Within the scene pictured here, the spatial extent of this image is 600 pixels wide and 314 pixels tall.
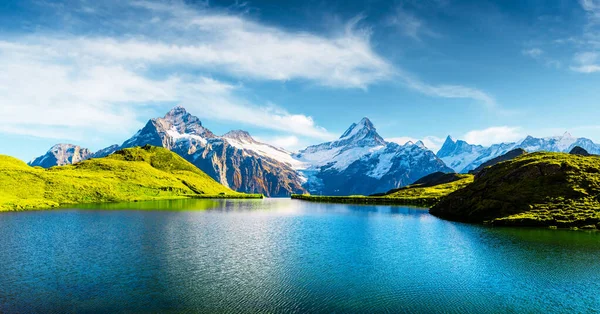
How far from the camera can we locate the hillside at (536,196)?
9694 centimetres

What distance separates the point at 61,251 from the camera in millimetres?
60281

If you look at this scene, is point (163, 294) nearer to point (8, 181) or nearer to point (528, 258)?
point (528, 258)

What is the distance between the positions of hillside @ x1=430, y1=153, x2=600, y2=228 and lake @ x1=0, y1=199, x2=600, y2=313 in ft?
47.6

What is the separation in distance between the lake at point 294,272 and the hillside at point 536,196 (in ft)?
47.6

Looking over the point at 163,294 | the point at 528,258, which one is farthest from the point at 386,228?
the point at 163,294

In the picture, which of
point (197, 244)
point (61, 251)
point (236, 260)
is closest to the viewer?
point (236, 260)

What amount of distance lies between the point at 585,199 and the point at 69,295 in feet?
411

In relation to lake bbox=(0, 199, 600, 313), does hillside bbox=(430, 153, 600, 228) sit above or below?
above

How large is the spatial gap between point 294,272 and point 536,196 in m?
96.0

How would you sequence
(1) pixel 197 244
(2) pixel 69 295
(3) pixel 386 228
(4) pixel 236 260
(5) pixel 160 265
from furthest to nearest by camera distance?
1. (3) pixel 386 228
2. (1) pixel 197 244
3. (4) pixel 236 260
4. (5) pixel 160 265
5. (2) pixel 69 295

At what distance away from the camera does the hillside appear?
318ft

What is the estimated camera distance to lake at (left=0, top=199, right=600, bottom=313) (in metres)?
37.0

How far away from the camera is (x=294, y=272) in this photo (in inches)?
1929

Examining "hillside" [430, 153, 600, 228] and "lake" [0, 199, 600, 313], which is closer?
"lake" [0, 199, 600, 313]
